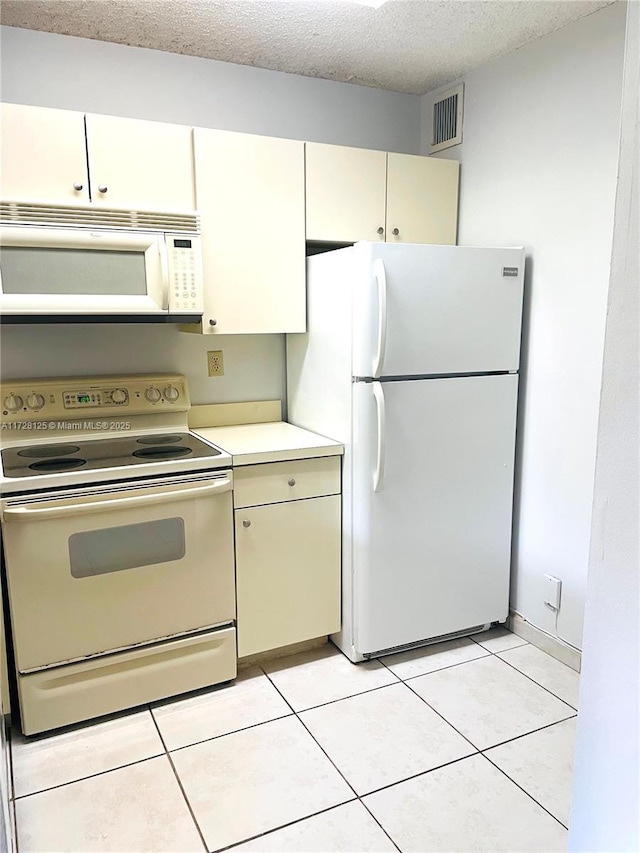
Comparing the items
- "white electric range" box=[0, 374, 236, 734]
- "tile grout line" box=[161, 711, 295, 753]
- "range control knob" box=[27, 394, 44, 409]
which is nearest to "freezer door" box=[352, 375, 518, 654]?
"tile grout line" box=[161, 711, 295, 753]

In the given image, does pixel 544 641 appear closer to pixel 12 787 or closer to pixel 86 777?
pixel 86 777

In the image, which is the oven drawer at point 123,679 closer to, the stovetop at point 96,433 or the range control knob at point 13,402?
the stovetop at point 96,433

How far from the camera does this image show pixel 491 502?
262cm

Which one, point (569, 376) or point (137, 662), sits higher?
point (569, 376)

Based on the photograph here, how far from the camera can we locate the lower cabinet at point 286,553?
2.33 meters

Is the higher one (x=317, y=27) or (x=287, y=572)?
(x=317, y=27)

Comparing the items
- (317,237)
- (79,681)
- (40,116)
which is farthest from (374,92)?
(79,681)

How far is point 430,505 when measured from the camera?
8.18ft

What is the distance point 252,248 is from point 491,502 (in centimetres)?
143

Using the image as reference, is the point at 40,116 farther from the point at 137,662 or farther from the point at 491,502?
the point at 491,502

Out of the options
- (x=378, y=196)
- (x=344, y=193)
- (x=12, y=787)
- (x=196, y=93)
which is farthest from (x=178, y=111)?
(x=12, y=787)

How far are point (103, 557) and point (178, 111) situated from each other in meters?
1.81

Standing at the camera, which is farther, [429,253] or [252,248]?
[252,248]

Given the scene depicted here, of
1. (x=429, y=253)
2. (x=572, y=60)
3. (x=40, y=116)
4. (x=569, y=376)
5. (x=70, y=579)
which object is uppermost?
(x=572, y=60)
